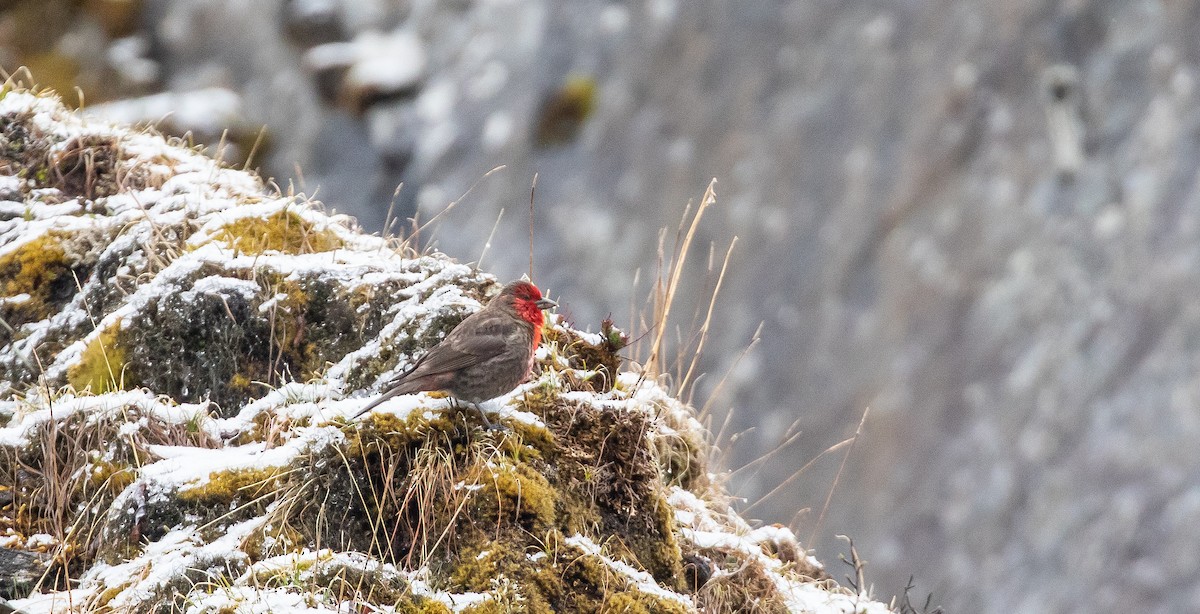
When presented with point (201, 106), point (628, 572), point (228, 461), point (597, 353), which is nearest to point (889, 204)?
point (201, 106)

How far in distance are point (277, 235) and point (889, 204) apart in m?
12.0

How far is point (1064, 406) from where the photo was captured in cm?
1401

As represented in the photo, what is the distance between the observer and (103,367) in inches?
158

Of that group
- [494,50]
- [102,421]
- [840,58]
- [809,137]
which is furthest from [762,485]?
[102,421]

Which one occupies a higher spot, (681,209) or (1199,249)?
(1199,249)

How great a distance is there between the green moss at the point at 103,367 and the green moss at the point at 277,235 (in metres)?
0.63

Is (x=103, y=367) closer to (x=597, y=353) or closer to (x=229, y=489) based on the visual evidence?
(x=229, y=489)

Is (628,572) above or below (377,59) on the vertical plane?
below

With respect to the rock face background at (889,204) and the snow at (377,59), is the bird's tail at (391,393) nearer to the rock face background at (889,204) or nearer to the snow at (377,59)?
the rock face background at (889,204)

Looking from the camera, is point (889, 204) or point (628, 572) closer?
point (628, 572)

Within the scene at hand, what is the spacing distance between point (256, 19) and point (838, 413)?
10.8m

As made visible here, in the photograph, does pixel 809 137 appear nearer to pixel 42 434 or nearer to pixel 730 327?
pixel 730 327

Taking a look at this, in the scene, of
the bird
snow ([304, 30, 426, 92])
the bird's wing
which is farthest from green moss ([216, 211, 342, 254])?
snow ([304, 30, 426, 92])

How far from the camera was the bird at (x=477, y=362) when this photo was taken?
11.2 ft
